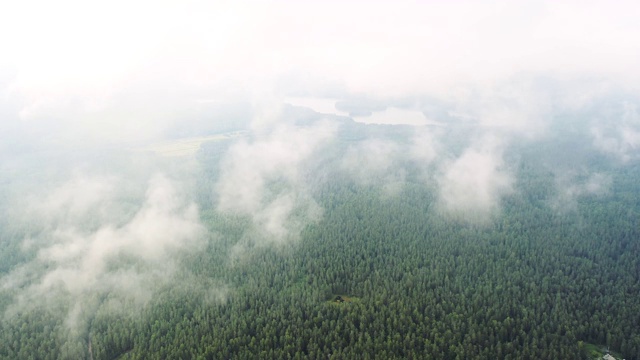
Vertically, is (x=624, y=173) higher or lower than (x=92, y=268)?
higher

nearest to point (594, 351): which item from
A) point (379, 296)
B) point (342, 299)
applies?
point (379, 296)

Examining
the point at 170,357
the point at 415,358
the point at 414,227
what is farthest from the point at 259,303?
the point at 414,227

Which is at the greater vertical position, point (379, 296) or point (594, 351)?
point (379, 296)

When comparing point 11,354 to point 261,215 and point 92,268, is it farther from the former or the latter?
point 261,215

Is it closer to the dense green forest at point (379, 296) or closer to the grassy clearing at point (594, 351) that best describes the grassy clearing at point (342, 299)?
the dense green forest at point (379, 296)

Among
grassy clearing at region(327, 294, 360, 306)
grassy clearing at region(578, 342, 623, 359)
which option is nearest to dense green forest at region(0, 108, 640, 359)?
grassy clearing at region(578, 342, 623, 359)

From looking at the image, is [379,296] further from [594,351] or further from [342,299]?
[594,351]

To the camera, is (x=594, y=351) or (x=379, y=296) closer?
(x=594, y=351)

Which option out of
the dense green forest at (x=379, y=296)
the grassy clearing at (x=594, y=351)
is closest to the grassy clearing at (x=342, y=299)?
the dense green forest at (x=379, y=296)
